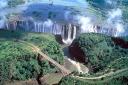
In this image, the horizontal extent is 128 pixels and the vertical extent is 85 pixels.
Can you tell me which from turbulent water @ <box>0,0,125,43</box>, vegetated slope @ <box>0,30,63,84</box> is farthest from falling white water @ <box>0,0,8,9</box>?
vegetated slope @ <box>0,30,63,84</box>

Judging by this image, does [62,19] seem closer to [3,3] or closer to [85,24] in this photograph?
[85,24]

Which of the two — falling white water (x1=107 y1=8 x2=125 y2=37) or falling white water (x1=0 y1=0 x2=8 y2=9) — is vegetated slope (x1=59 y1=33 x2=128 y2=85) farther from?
falling white water (x1=0 y1=0 x2=8 y2=9)

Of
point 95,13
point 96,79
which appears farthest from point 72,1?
point 96,79

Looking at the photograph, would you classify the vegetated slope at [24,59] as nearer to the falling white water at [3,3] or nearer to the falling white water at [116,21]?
the falling white water at [116,21]

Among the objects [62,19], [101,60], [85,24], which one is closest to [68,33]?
[85,24]

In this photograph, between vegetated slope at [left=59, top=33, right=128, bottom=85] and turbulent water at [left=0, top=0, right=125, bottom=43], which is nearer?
vegetated slope at [left=59, top=33, right=128, bottom=85]
